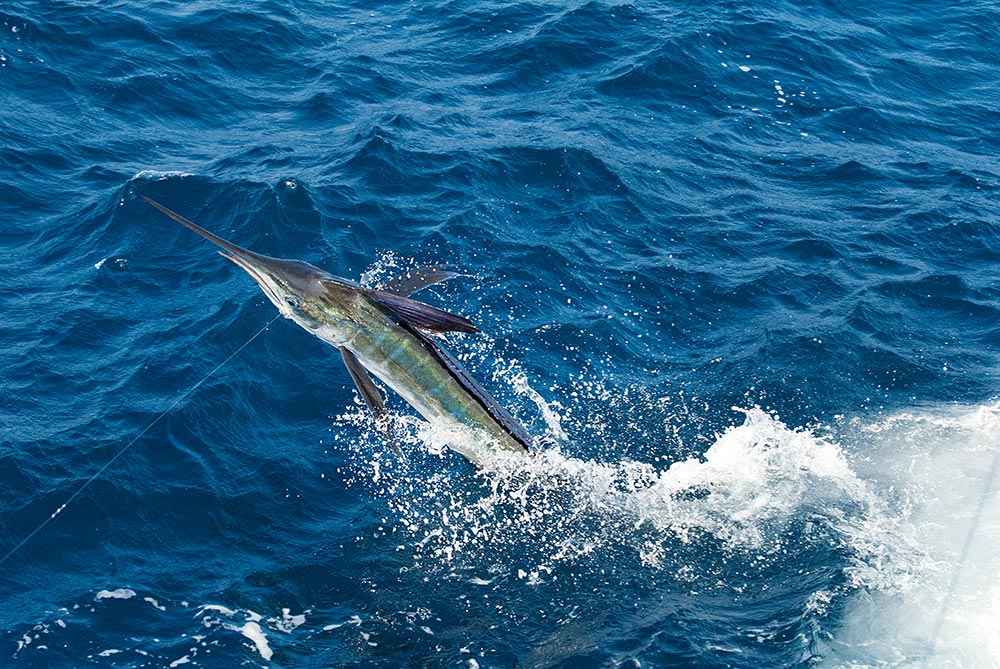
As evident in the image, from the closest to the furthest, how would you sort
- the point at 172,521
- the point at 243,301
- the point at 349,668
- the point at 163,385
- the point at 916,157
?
the point at 349,668
the point at 172,521
the point at 163,385
the point at 243,301
the point at 916,157

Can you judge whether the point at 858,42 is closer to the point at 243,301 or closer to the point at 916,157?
the point at 916,157

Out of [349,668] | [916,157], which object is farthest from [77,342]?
[916,157]

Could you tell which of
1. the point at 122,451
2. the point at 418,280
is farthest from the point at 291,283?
the point at 122,451

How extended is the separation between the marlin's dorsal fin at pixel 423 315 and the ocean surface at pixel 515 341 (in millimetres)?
2572

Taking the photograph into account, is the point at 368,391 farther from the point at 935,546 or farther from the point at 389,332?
the point at 935,546

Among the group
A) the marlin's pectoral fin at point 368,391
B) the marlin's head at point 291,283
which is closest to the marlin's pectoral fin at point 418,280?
the marlin's head at point 291,283

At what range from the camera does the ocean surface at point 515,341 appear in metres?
11.9

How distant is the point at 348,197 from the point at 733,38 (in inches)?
413

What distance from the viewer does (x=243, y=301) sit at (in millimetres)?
16281

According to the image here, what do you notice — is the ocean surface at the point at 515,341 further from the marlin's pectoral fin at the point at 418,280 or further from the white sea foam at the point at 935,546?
the marlin's pectoral fin at the point at 418,280

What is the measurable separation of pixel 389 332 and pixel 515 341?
17.9 ft

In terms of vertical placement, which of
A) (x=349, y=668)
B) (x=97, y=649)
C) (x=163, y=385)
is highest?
(x=163, y=385)

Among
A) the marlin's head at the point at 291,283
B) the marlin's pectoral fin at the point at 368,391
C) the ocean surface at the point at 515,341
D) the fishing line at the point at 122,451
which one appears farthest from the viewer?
the fishing line at the point at 122,451

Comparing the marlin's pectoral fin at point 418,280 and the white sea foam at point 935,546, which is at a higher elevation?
the marlin's pectoral fin at point 418,280
